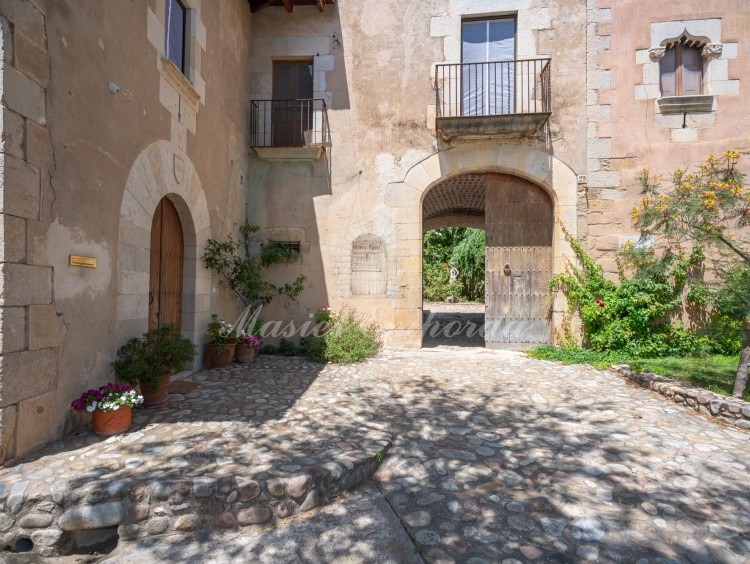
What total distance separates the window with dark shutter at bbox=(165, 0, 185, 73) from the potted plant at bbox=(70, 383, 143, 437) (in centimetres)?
364

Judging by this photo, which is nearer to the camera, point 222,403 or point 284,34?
point 222,403

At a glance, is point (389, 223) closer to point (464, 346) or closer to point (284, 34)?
point (464, 346)

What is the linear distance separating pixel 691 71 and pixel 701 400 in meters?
5.36

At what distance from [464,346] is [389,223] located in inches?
101

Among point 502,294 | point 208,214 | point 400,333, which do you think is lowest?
point 400,333

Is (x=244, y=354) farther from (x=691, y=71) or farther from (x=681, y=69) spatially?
(x=691, y=71)

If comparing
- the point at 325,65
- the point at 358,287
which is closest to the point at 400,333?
the point at 358,287

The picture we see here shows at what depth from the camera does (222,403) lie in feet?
12.2

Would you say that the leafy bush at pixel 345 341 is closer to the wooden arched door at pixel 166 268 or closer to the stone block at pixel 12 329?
the wooden arched door at pixel 166 268

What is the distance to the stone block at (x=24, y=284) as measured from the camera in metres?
2.43

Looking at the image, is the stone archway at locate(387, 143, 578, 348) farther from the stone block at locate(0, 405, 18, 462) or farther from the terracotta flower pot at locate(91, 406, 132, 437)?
the stone block at locate(0, 405, 18, 462)

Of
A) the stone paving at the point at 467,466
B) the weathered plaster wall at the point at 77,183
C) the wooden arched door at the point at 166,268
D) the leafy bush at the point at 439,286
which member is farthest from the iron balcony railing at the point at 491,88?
the leafy bush at the point at 439,286

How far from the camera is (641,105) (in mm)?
6219

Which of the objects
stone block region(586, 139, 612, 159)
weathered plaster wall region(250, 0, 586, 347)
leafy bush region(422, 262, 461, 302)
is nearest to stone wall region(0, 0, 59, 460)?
weathered plaster wall region(250, 0, 586, 347)
